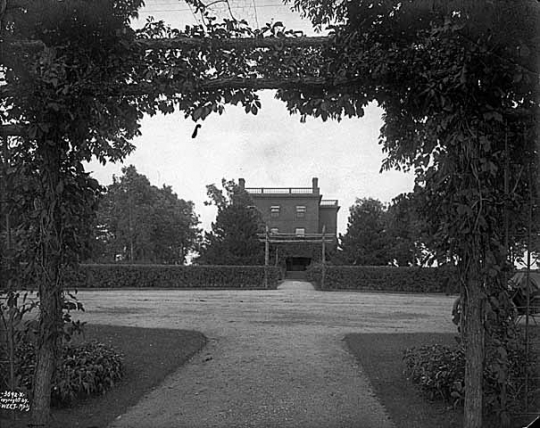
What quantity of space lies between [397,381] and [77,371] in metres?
3.63

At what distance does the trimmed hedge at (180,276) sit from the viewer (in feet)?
92.1

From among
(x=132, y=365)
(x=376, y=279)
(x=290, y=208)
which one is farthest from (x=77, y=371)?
(x=290, y=208)

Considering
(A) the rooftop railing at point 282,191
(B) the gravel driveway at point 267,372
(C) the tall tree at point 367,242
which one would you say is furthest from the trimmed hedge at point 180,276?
(A) the rooftop railing at point 282,191

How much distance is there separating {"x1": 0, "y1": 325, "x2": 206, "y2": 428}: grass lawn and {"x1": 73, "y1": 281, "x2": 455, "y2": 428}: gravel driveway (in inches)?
6.2

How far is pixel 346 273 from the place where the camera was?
28.3m

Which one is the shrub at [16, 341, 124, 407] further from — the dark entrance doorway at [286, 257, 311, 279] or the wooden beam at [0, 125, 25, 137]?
the dark entrance doorway at [286, 257, 311, 279]

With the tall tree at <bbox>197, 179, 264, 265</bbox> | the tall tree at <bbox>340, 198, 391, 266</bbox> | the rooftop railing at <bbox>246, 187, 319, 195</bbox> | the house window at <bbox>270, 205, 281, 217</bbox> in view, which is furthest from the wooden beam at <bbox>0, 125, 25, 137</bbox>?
the house window at <bbox>270, 205, 281, 217</bbox>

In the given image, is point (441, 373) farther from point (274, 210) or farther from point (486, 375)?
point (274, 210)

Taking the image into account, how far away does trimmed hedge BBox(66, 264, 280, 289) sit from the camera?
92.1 ft

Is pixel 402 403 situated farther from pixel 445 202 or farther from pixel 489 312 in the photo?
pixel 445 202

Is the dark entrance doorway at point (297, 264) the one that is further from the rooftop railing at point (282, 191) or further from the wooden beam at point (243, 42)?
the wooden beam at point (243, 42)

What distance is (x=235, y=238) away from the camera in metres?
31.1

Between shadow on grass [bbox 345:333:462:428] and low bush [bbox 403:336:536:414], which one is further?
shadow on grass [bbox 345:333:462:428]

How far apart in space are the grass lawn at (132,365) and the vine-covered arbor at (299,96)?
0.54 metres
